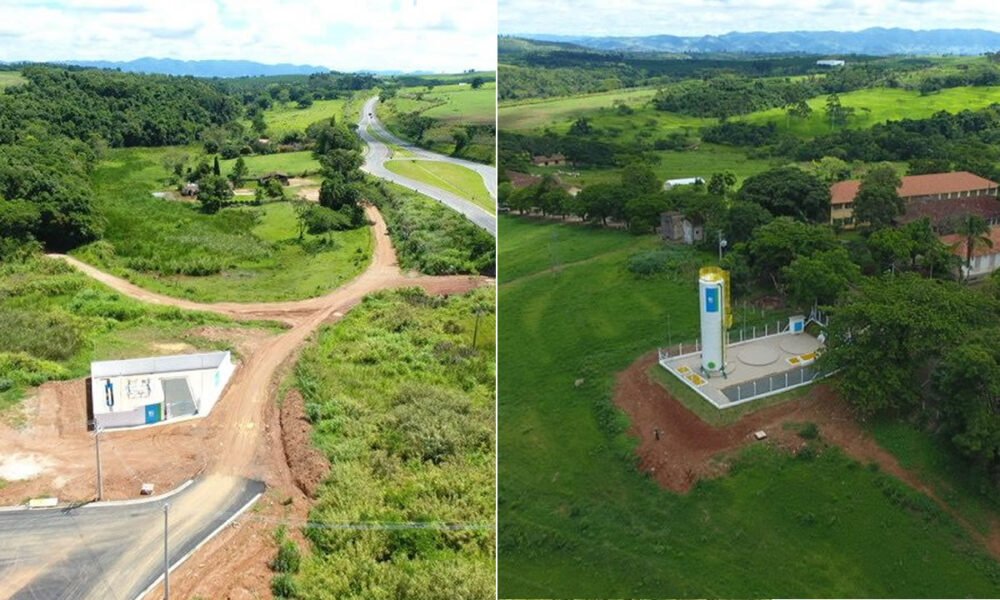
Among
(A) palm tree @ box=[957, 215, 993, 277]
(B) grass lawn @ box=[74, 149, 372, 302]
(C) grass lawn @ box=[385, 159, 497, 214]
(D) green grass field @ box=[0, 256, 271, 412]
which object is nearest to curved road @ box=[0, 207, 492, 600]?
(D) green grass field @ box=[0, 256, 271, 412]

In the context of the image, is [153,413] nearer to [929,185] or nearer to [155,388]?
[155,388]

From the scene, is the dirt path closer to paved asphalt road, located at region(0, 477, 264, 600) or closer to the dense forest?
paved asphalt road, located at region(0, 477, 264, 600)

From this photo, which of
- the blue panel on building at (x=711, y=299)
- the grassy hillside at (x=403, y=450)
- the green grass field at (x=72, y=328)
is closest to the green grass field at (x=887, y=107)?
the grassy hillside at (x=403, y=450)

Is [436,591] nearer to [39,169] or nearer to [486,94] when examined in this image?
[486,94]

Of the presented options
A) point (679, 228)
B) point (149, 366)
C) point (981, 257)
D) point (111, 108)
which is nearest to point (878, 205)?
point (981, 257)

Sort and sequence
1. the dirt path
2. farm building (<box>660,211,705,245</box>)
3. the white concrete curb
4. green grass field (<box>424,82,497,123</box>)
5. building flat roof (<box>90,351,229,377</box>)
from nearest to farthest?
the white concrete curb
the dirt path
building flat roof (<box>90,351,229,377</box>)
farm building (<box>660,211,705,245</box>)
green grass field (<box>424,82,497,123</box>)

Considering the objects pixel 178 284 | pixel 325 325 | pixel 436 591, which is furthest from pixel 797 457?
pixel 178 284

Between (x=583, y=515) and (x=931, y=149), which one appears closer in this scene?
(x=583, y=515)
